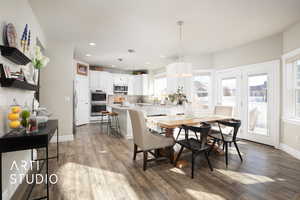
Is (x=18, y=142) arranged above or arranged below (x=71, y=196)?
above

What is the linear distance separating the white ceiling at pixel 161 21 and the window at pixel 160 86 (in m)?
2.79

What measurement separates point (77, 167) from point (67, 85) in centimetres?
230

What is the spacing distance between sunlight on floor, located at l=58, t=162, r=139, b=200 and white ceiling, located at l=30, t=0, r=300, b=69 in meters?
2.58

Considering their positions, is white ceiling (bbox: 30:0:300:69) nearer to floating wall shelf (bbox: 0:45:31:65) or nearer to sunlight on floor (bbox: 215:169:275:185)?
floating wall shelf (bbox: 0:45:31:65)

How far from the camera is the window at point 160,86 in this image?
6.98 m

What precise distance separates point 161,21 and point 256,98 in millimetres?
3159

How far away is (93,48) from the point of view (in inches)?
177

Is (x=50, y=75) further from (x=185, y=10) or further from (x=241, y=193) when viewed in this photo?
(x=241, y=193)

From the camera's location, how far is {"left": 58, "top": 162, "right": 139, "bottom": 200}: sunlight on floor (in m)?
1.82

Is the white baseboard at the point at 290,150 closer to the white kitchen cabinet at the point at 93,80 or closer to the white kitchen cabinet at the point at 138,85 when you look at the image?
the white kitchen cabinet at the point at 138,85

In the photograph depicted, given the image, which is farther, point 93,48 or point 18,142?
point 93,48

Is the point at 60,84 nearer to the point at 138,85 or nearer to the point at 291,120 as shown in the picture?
the point at 138,85

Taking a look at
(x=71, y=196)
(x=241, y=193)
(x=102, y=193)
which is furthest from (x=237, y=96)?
(x=71, y=196)

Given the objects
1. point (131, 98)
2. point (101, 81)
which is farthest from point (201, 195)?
point (131, 98)
